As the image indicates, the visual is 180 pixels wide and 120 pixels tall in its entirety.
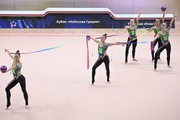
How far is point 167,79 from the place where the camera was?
40.2 feet

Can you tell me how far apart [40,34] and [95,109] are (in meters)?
13.5

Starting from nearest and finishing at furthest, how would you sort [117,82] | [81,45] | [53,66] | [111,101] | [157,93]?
[111,101], [157,93], [117,82], [53,66], [81,45]

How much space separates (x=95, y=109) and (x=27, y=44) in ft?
33.6

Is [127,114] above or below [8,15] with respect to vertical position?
below

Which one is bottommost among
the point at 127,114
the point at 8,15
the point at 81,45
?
the point at 127,114

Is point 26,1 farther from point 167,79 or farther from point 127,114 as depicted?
point 127,114

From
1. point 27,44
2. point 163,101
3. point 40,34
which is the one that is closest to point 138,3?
point 40,34

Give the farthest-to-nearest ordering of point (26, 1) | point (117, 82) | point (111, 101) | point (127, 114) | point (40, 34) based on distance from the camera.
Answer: point (26, 1)
point (40, 34)
point (117, 82)
point (111, 101)
point (127, 114)

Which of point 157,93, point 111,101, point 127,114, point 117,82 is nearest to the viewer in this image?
point 127,114

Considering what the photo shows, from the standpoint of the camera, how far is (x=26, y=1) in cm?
2466

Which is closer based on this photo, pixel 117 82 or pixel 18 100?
pixel 18 100

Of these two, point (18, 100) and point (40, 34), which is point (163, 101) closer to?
point (18, 100)

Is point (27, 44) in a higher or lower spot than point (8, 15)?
lower

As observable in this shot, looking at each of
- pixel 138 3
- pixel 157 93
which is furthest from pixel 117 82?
pixel 138 3
